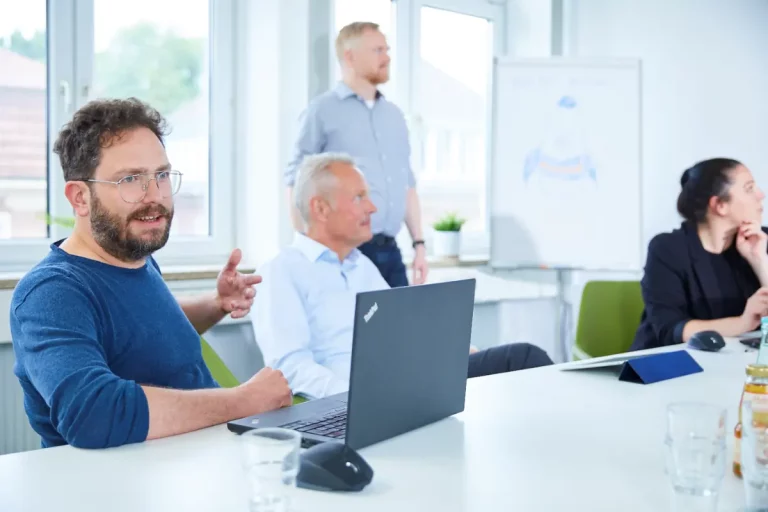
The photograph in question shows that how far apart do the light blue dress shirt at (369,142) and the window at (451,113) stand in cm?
78

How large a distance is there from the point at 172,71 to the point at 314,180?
1.20 metres

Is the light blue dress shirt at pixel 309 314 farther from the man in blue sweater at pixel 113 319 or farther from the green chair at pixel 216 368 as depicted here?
the man in blue sweater at pixel 113 319

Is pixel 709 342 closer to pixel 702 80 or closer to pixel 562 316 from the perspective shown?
pixel 562 316

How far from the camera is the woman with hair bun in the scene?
2.76m

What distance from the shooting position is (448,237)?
13.8 feet

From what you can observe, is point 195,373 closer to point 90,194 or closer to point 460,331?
point 90,194

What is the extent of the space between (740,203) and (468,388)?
162cm

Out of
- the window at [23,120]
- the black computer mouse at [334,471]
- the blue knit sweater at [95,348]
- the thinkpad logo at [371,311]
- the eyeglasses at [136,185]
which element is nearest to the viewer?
the black computer mouse at [334,471]

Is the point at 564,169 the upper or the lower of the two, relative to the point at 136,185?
upper

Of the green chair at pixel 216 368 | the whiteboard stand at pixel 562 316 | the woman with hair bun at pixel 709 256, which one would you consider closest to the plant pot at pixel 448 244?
the whiteboard stand at pixel 562 316

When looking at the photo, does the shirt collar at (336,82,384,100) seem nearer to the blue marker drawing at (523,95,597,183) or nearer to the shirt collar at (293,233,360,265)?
the shirt collar at (293,233,360,265)

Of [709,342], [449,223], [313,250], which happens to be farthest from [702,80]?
[313,250]

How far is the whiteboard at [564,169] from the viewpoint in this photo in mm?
4121

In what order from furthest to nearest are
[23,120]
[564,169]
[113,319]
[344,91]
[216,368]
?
[564,169] < [344,91] < [23,120] < [216,368] < [113,319]
